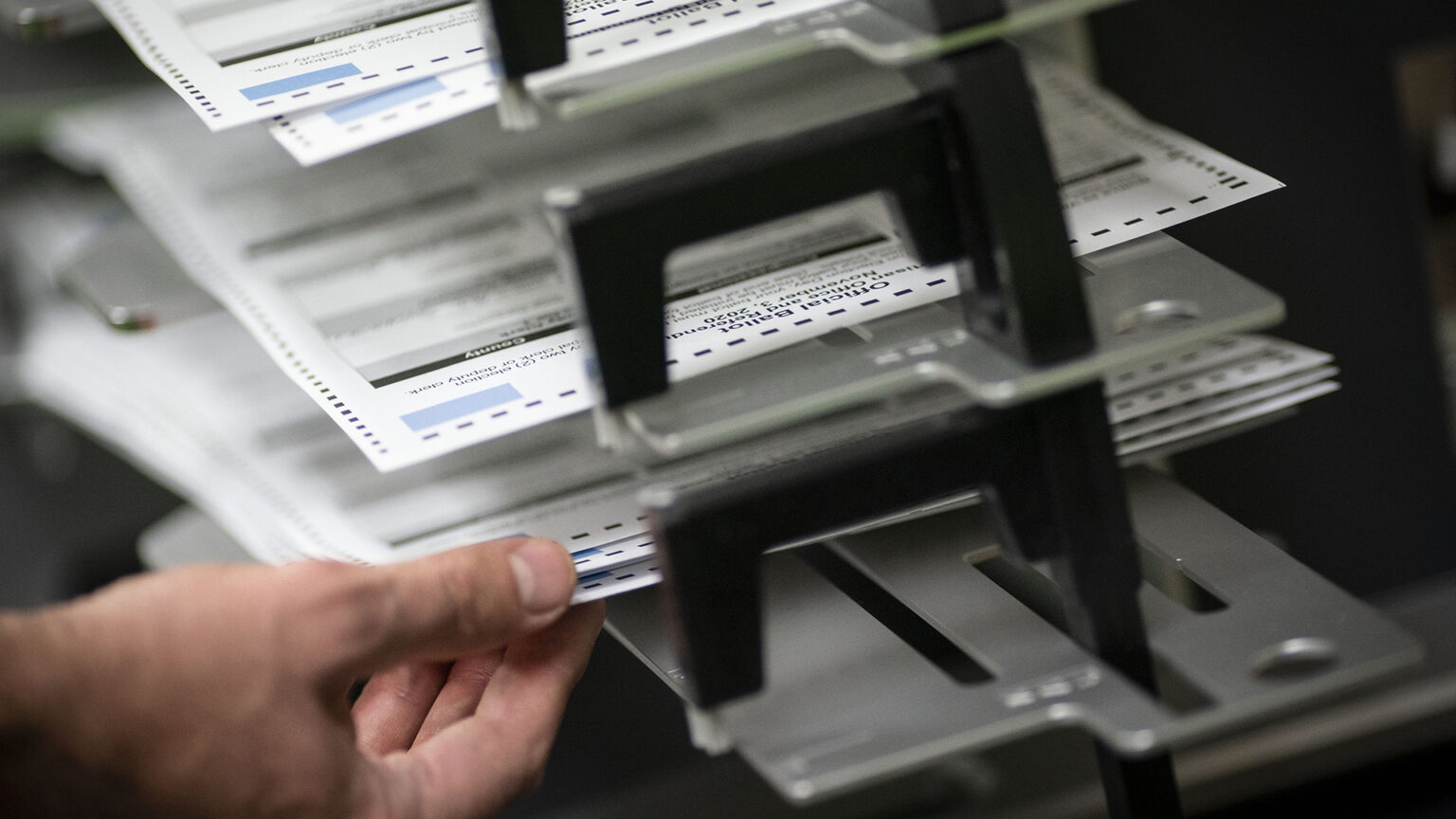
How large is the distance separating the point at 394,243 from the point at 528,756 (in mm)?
318

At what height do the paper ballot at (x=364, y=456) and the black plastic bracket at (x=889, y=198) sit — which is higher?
the black plastic bracket at (x=889, y=198)

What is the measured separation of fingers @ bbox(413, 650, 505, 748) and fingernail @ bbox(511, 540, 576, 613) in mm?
99

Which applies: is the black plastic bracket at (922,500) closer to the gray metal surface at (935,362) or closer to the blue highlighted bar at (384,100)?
the gray metal surface at (935,362)

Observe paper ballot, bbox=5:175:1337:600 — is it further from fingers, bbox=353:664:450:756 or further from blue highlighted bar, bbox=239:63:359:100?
blue highlighted bar, bbox=239:63:359:100

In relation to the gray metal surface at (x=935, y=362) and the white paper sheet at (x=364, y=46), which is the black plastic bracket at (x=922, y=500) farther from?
the white paper sheet at (x=364, y=46)

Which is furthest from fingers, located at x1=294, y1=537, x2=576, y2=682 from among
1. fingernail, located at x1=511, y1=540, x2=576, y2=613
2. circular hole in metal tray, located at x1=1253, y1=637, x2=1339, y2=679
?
circular hole in metal tray, located at x1=1253, y1=637, x2=1339, y2=679

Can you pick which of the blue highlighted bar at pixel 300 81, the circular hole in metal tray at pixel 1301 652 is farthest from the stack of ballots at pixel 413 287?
the circular hole in metal tray at pixel 1301 652

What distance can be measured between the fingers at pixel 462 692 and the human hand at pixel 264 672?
0.06 metres

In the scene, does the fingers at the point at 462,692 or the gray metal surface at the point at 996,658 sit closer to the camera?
the gray metal surface at the point at 996,658

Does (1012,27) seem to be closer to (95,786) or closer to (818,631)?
(818,631)

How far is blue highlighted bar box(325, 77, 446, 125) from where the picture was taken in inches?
19.1

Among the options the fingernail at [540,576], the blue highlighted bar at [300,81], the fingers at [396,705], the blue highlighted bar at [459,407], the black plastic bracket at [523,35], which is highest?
the black plastic bracket at [523,35]

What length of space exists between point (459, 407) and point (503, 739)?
13 cm

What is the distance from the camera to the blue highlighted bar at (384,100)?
1.60ft
